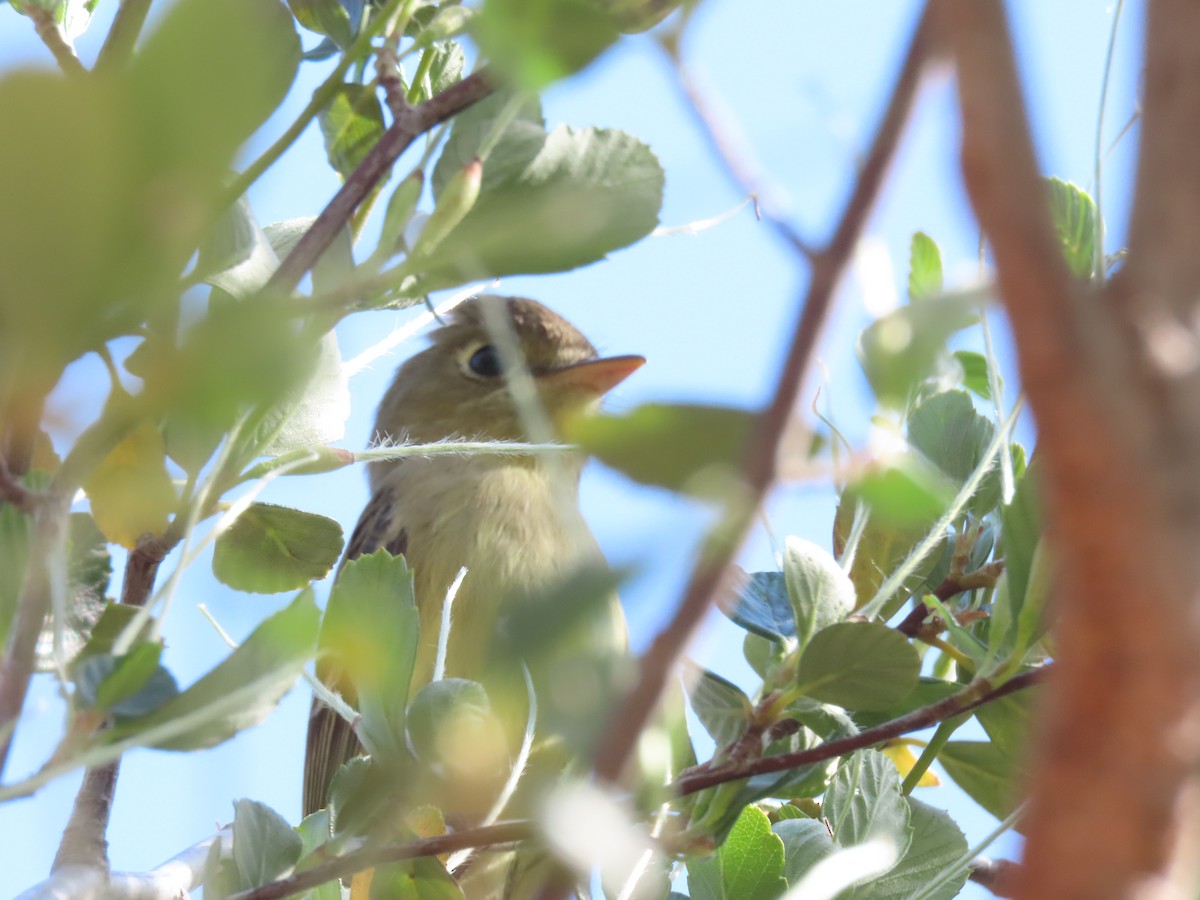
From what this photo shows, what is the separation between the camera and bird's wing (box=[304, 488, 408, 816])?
3449mm

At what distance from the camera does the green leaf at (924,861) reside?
153 cm

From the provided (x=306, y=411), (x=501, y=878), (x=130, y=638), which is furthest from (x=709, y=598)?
(x=501, y=878)

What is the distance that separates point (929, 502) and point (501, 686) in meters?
0.28

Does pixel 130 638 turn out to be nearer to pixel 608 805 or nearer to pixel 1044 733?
pixel 608 805

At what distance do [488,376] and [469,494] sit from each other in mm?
1020

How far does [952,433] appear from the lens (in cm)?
167

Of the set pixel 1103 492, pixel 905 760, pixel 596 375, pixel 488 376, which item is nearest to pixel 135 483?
pixel 1103 492

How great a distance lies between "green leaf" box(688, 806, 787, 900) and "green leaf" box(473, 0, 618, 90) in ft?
3.27

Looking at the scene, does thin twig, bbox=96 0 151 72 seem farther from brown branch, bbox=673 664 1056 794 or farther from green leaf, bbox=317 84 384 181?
brown branch, bbox=673 664 1056 794

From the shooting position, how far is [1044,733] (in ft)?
1.34

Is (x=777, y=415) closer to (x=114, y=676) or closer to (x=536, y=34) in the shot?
(x=536, y=34)

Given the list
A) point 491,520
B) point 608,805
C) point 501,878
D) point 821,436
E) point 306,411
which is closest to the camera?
point 608,805

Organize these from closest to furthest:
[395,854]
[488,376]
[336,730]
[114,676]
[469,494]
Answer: [114,676] < [395,854] < [336,730] < [469,494] < [488,376]

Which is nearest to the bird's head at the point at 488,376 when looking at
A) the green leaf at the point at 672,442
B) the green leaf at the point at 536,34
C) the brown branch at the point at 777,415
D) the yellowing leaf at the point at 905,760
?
the yellowing leaf at the point at 905,760
